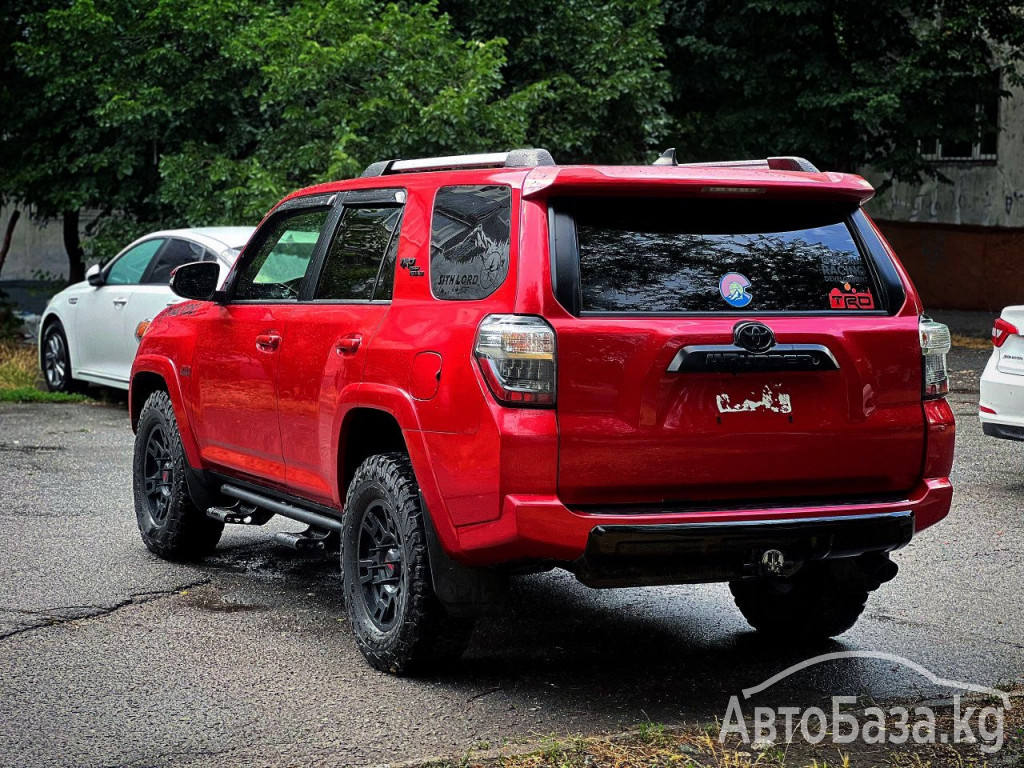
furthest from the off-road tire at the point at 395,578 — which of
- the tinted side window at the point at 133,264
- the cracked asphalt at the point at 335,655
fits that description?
the tinted side window at the point at 133,264

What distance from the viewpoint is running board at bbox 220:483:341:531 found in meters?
5.83

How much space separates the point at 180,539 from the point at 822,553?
363 centimetres

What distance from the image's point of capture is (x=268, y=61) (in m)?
17.0

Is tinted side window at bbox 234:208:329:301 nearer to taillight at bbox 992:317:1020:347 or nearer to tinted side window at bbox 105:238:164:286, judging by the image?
taillight at bbox 992:317:1020:347

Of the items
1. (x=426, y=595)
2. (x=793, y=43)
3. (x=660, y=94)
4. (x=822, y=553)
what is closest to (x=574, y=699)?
(x=426, y=595)

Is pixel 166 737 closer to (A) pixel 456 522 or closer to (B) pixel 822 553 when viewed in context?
(A) pixel 456 522

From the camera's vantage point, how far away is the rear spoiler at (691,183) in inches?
184

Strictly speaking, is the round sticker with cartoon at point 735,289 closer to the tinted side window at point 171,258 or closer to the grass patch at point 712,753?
the grass patch at point 712,753

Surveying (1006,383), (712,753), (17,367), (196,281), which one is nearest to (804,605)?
(712,753)

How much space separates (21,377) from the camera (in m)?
15.2

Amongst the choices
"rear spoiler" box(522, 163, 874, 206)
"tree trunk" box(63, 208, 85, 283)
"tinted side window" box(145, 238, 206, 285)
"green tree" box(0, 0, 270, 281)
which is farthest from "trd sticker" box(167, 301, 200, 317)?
"tree trunk" box(63, 208, 85, 283)

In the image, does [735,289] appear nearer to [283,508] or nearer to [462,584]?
[462,584]

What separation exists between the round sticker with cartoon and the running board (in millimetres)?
1918

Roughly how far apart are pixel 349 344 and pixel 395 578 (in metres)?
0.93
